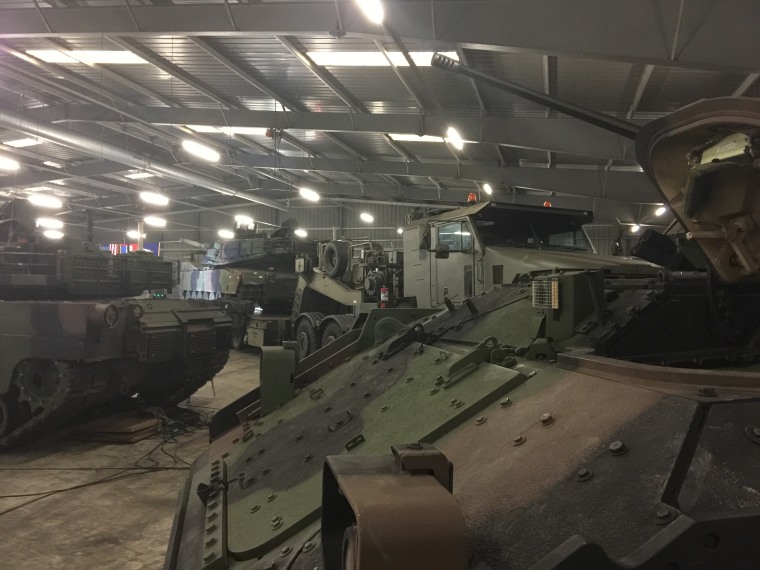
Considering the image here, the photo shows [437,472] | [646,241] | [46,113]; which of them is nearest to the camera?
[437,472]

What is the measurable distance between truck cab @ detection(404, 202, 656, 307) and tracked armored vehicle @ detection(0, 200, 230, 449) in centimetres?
332

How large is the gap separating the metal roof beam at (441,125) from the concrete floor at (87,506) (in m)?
6.67

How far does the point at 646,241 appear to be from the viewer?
14.6 ft

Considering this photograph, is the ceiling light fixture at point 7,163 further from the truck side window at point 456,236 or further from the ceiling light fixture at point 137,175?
the truck side window at point 456,236

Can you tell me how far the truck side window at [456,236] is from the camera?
25.7ft

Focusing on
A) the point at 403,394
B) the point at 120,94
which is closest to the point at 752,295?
the point at 403,394

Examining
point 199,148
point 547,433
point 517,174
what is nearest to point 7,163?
point 199,148

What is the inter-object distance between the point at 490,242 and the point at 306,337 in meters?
4.76

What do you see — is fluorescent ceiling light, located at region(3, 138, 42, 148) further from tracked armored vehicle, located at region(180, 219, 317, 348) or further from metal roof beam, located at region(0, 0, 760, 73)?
metal roof beam, located at region(0, 0, 760, 73)

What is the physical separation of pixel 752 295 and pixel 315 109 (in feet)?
33.0

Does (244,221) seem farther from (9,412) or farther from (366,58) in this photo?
(9,412)

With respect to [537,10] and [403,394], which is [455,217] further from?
[403,394]

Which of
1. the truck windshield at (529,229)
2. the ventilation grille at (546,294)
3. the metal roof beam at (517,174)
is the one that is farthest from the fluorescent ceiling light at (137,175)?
the ventilation grille at (546,294)

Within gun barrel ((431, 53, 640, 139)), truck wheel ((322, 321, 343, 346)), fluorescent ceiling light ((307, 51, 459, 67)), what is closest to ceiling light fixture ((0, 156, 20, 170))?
fluorescent ceiling light ((307, 51, 459, 67))
